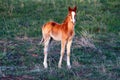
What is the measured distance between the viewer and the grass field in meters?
11.3

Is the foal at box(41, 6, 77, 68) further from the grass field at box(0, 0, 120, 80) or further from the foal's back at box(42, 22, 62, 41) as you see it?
the grass field at box(0, 0, 120, 80)

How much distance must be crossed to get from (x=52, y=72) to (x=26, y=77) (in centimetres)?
88

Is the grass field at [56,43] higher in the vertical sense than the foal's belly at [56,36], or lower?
lower

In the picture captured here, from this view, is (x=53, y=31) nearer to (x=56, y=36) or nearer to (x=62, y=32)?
(x=56, y=36)

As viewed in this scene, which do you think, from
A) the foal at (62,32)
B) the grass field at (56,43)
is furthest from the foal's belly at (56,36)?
the grass field at (56,43)

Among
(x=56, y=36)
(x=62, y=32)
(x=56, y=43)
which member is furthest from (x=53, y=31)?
(x=56, y=43)

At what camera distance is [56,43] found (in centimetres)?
1548

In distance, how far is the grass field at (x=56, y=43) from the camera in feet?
37.2

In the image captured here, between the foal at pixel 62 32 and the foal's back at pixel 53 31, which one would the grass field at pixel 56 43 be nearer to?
the foal at pixel 62 32

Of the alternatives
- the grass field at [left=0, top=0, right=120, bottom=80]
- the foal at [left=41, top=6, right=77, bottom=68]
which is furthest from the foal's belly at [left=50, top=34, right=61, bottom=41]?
the grass field at [left=0, top=0, right=120, bottom=80]

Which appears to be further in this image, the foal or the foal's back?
the foal's back

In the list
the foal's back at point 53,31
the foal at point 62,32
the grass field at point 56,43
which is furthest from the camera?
the foal's back at point 53,31

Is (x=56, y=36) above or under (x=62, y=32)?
under

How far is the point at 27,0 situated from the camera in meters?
22.9
